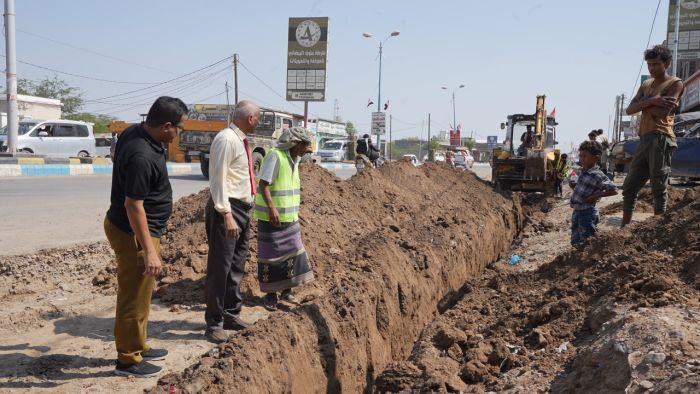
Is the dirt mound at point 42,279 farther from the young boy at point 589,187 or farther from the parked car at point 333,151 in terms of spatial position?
the parked car at point 333,151

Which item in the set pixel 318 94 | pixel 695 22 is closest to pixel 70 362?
pixel 318 94

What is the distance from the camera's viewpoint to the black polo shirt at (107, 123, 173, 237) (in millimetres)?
3441

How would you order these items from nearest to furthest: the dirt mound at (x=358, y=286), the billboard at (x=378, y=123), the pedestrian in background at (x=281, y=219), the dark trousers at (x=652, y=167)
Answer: the dirt mound at (x=358, y=286), the pedestrian in background at (x=281, y=219), the dark trousers at (x=652, y=167), the billboard at (x=378, y=123)

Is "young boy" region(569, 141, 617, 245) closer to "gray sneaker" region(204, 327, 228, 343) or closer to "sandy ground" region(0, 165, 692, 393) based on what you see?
"sandy ground" region(0, 165, 692, 393)

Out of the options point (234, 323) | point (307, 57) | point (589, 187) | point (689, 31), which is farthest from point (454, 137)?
point (234, 323)

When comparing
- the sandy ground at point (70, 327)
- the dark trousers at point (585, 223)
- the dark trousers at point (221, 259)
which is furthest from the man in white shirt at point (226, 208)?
the dark trousers at point (585, 223)

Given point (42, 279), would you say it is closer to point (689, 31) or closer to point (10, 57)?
point (10, 57)

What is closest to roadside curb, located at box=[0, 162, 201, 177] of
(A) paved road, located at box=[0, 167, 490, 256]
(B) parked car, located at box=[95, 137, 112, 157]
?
(A) paved road, located at box=[0, 167, 490, 256]

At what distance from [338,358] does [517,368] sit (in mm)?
1609

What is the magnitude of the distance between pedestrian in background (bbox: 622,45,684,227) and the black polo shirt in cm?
461

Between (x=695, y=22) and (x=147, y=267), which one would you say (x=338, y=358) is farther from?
(x=695, y=22)

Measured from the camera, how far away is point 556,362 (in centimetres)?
342

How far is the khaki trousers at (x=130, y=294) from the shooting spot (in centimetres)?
360

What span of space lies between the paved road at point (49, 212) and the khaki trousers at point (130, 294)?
10.6ft
